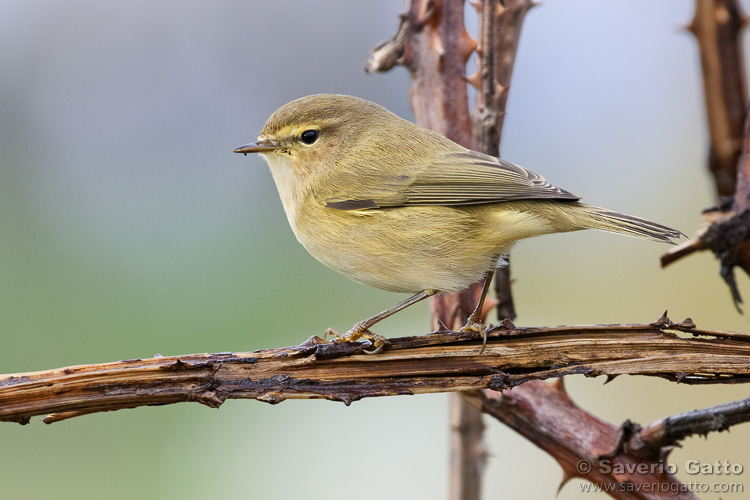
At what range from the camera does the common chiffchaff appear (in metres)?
2.30

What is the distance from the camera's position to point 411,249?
7.63 feet

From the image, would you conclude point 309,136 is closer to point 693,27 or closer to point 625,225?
point 625,225

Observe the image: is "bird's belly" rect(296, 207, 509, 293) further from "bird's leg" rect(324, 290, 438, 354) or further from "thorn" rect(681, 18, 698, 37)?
"thorn" rect(681, 18, 698, 37)

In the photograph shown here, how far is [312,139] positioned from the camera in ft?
9.23

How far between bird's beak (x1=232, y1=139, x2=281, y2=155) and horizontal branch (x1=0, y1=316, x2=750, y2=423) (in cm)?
113

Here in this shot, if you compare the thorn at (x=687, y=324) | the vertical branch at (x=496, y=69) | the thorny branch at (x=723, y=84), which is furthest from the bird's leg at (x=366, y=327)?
the thorny branch at (x=723, y=84)

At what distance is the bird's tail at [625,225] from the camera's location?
2.05 meters

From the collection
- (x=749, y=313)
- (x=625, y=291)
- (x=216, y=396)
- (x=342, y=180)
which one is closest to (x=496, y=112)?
(x=342, y=180)

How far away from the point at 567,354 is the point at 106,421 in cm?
242

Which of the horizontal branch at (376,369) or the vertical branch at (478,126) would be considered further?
the vertical branch at (478,126)

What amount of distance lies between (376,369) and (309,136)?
1306 mm

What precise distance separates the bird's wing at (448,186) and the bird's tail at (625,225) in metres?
0.10

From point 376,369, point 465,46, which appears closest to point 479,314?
point 376,369

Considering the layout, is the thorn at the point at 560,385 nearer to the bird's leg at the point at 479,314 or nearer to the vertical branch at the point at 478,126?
the vertical branch at the point at 478,126
